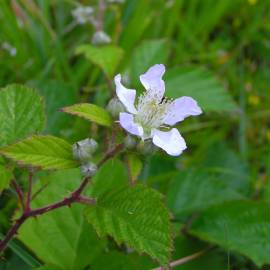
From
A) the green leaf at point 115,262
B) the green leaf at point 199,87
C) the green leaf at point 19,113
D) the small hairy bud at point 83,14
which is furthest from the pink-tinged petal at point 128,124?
the small hairy bud at point 83,14

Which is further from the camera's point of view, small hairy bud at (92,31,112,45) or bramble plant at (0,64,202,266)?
small hairy bud at (92,31,112,45)

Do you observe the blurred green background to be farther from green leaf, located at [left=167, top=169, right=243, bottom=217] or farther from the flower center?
the flower center

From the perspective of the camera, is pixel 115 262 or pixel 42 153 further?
pixel 115 262

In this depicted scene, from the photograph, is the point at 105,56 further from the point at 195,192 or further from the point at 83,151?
the point at 83,151

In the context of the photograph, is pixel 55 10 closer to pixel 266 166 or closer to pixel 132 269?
pixel 266 166

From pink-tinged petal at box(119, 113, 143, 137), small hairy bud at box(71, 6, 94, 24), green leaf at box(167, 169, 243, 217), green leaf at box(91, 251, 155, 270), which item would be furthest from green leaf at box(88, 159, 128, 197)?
small hairy bud at box(71, 6, 94, 24)

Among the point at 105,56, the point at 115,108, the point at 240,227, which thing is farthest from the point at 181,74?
the point at 115,108

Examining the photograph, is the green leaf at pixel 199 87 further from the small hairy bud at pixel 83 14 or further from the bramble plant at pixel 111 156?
the bramble plant at pixel 111 156

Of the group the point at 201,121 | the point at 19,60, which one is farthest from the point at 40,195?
the point at 201,121

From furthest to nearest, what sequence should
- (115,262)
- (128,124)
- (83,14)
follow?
(83,14) < (115,262) < (128,124)
